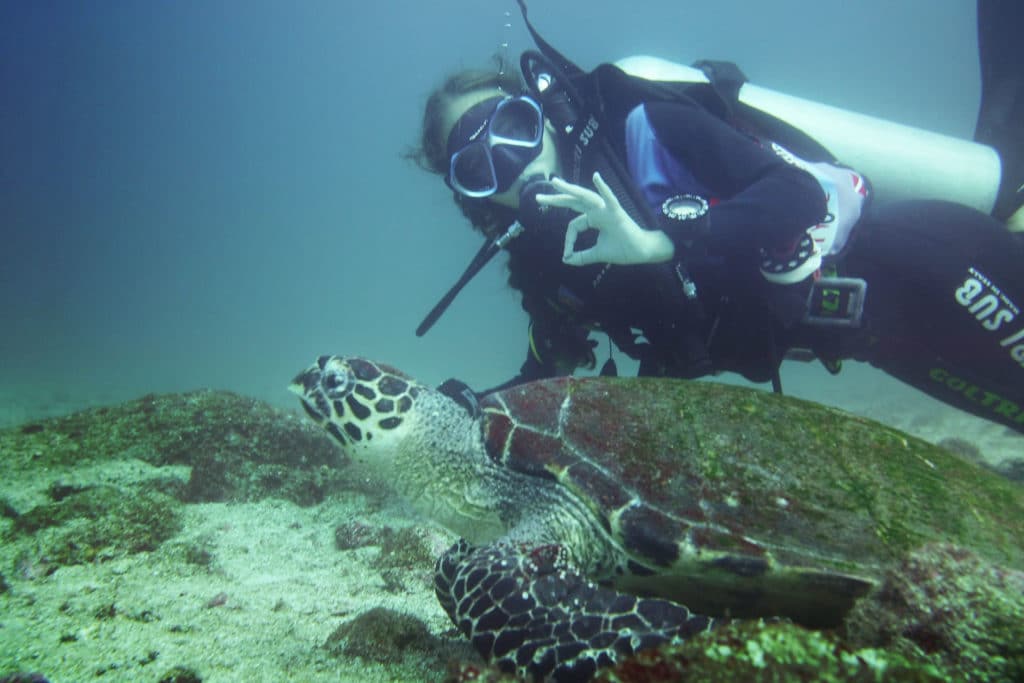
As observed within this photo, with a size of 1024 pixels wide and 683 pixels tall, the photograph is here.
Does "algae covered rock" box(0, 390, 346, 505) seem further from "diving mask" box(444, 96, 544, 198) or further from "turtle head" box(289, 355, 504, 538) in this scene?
"diving mask" box(444, 96, 544, 198)

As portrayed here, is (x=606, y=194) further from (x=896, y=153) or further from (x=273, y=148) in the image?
(x=273, y=148)

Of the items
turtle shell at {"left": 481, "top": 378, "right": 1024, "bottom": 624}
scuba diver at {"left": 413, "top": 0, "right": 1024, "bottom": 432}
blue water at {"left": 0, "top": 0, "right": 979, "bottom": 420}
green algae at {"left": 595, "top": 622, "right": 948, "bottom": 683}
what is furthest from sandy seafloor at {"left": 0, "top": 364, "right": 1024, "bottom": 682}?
blue water at {"left": 0, "top": 0, "right": 979, "bottom": 420}

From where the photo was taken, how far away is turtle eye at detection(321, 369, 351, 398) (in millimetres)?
3270

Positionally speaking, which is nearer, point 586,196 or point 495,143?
point 586,196

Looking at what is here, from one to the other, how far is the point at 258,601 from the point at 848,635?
2.77 meters

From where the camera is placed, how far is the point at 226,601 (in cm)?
262

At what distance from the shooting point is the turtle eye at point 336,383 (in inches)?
129

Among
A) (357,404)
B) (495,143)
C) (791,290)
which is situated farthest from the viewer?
(495,143)

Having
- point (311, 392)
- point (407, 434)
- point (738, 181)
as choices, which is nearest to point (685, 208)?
point (738, 181)

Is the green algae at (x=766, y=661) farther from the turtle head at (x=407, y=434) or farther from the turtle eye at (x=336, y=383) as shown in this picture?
the turtle eye at (x=336, y=383)

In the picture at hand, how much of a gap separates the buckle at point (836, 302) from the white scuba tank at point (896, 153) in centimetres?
193

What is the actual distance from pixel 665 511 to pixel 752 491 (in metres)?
0.42

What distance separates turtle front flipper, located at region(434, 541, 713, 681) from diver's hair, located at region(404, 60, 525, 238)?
128 inches

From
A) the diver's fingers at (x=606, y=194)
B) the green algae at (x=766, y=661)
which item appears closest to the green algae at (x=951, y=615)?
the green algae at (x=766, y=661)
